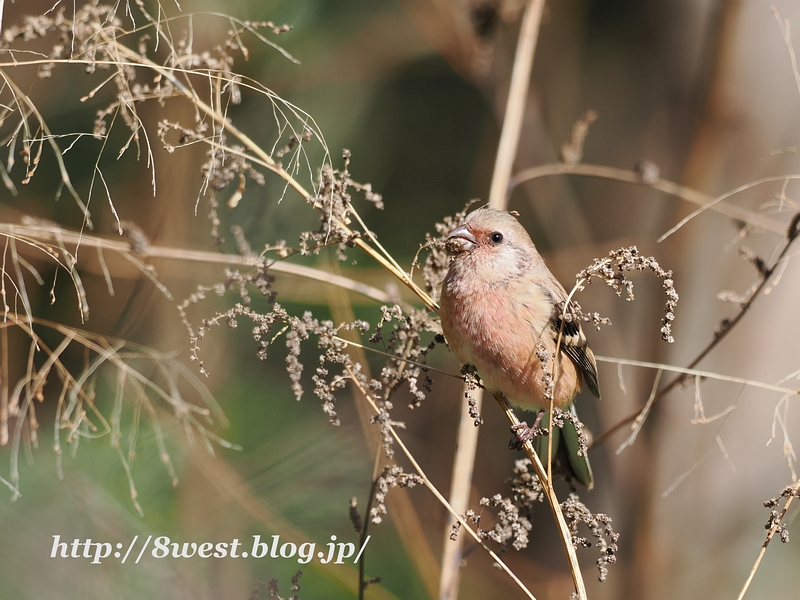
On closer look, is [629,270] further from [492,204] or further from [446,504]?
[492,204]

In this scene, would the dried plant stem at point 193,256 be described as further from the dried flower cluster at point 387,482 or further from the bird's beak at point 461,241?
the dried flower cluster at point 387,482

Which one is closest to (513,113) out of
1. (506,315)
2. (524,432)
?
(506,315)

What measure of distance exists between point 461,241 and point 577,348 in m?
0.65

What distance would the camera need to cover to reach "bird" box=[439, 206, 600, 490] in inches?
103

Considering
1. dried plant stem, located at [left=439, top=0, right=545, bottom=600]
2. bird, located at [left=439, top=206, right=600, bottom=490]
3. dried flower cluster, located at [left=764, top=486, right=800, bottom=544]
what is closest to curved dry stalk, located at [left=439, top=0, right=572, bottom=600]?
dried plant stem, located at [left=439, top=0, right=545, bottom=600]

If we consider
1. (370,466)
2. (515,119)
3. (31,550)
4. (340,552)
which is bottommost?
(31,550)

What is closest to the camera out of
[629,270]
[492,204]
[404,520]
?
[629,270]

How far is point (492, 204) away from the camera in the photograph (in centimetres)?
277

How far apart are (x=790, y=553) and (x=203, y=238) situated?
4037 mm

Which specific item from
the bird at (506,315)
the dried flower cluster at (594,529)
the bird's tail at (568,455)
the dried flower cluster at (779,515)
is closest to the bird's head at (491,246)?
the bird at (506,315)

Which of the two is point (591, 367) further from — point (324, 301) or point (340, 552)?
point (324, 301)

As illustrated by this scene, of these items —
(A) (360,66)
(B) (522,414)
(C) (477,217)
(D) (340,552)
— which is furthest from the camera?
(A) (360,66)

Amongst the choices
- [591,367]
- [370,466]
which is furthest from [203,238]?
[591,367]

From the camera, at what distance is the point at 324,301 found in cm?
410
